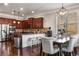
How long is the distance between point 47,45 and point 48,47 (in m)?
0.05

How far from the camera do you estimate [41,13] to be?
2.36m

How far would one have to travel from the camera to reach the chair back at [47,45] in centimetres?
242

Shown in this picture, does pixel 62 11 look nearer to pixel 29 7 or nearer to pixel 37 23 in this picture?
pixel 37 23

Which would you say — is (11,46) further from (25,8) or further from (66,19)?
(66,19)

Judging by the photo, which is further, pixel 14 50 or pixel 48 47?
pixel 48 47

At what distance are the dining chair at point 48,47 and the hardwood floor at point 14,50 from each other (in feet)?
0.49

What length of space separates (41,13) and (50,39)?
620 mm

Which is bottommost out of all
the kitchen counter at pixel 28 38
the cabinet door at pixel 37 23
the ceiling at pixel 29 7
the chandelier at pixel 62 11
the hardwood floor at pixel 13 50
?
the hardwood floor at pixel 13 50

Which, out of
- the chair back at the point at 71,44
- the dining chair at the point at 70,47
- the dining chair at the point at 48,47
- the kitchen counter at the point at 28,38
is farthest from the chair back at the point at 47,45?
the chair back at the point at 71,44

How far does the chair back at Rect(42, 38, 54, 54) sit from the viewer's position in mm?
2420

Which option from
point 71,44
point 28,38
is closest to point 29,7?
point 28,38

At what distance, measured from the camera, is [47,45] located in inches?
97.0

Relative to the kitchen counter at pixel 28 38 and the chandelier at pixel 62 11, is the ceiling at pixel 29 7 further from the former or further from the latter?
the kitchen counter at pixel 28 38

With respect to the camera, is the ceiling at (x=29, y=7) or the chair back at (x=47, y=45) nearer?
the ceiling at (x=29, y=7)
